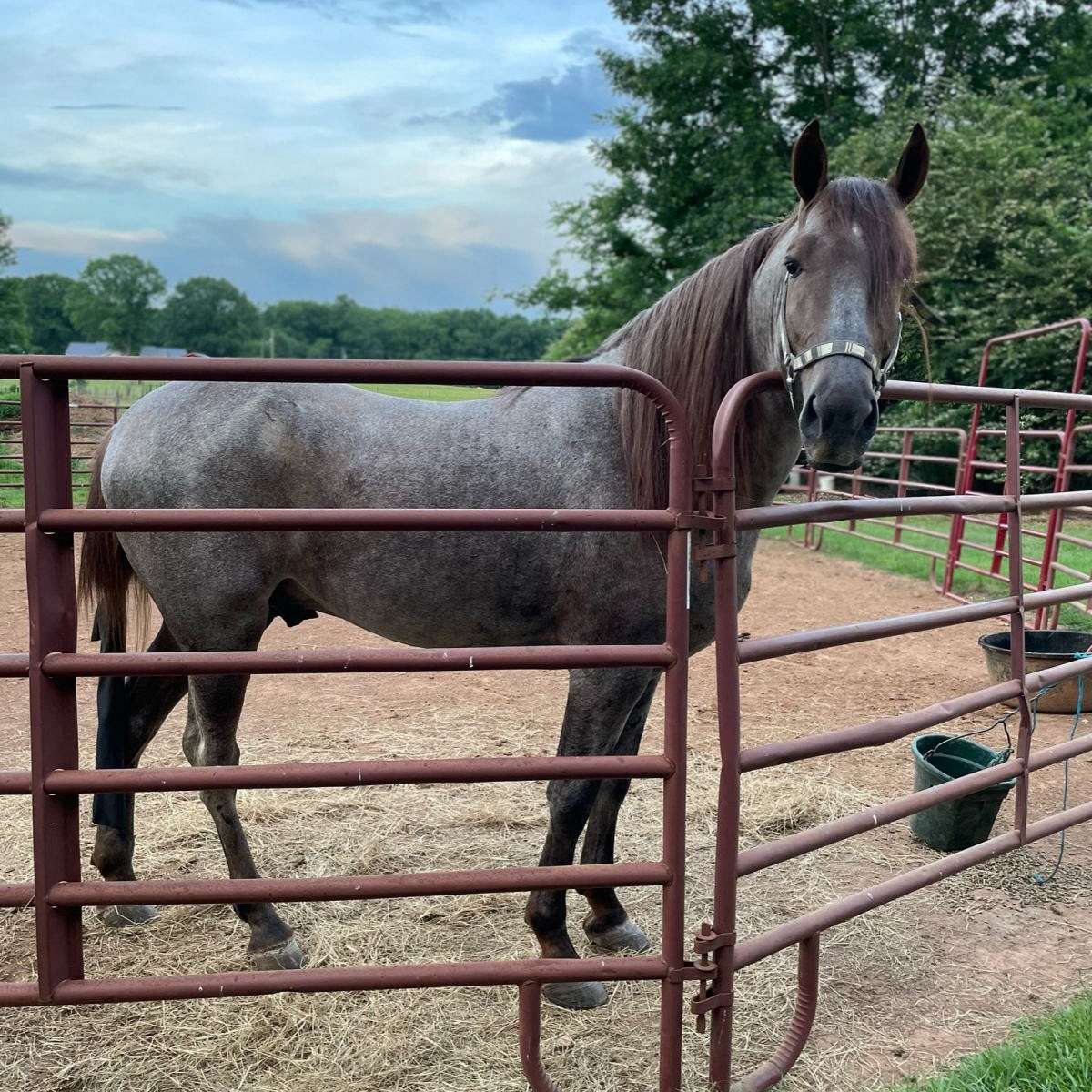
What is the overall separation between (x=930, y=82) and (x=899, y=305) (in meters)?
20.4

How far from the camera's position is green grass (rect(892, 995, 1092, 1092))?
1959 mm

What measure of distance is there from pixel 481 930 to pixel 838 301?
2.07m

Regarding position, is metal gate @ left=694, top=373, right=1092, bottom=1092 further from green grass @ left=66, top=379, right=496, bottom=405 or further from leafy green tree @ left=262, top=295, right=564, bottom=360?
leafy green tree @ left=262, top=295, right=564, bottom=360

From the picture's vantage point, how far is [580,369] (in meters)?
1.79

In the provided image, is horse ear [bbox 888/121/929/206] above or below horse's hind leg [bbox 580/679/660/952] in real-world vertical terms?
above

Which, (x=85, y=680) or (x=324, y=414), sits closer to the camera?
(x=324, y=414)

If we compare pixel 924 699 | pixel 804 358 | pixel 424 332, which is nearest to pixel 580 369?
pixel 804 358

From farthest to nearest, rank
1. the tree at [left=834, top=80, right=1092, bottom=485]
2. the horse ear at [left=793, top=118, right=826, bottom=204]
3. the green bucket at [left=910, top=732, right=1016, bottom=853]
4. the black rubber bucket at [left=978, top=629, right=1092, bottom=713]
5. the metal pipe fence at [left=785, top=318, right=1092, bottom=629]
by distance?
the tree at [left=834, top=80, right=1092, bottom=485] < the metal pipe fence at [left=785, top=318, right=1092, bottom=629] < the black rubber bucket at [left=978, top=629, right=1092, bottom=713] < the green bucket at [left=910, top=732, right=1016, bottom=853] < the horse ear at [left=793, top=118, right=826, bottom=204]

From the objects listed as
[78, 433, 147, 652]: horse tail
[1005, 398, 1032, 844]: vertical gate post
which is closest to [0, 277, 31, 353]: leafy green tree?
[78, 433, 147, 652]: horse tail

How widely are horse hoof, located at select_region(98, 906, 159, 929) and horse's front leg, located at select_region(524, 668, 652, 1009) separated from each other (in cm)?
126

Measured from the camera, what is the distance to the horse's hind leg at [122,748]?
277cm

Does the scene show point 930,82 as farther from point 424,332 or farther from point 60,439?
point 424,332

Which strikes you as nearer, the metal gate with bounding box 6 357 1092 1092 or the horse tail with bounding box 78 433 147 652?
the metal gate with bounding box 6 357 1092 1092

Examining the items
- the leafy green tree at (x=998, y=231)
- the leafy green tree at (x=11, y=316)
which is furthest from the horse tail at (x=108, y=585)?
the leafy green tree at (x=11, y=316)
